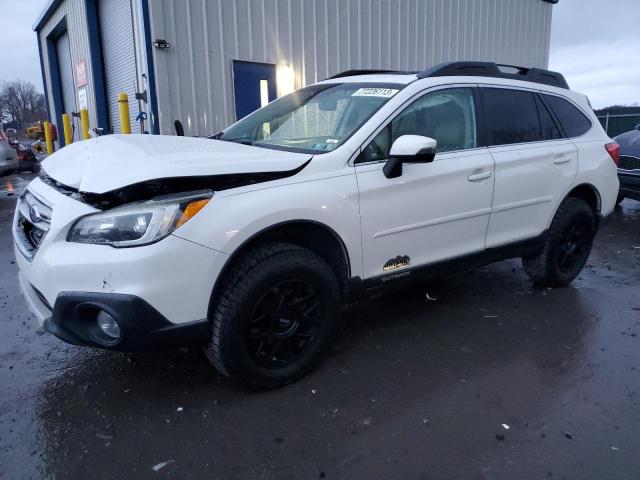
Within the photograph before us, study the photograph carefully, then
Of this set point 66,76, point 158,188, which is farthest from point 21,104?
point 158,188

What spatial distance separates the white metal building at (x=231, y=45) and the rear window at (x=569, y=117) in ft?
17.8

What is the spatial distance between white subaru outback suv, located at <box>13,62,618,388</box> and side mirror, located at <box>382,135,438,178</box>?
0.5 inches

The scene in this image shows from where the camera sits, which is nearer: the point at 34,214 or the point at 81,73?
the point at 34,214

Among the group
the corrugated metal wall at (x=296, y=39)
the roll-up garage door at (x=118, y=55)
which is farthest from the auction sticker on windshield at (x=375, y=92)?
the roll-up garage door at (x=118, y=55)

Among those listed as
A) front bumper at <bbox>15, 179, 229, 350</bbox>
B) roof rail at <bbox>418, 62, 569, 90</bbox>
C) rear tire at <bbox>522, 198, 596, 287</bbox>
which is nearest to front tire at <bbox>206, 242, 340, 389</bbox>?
front bumper at <bbox>15, 179, 229, 350</bbox>

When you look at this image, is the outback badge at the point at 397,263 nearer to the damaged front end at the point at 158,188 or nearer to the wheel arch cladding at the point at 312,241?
the wheel arch cladding at the point at 312,241

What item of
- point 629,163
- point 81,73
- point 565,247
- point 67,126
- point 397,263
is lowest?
point 565,247

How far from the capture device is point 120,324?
2.13 meters

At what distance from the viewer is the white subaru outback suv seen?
2186 mm

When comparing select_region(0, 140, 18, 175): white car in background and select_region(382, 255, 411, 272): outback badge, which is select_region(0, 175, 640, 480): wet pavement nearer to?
select_region(382, 255, 411, 272): outback badge

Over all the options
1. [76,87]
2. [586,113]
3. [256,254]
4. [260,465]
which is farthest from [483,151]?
[76,87]

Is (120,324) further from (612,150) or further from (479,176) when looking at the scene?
(612,150)

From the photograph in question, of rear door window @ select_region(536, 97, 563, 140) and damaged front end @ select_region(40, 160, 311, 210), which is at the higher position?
rear door window @ select_region(536, 97, 563, 140)

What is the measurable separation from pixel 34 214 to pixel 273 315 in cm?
136
